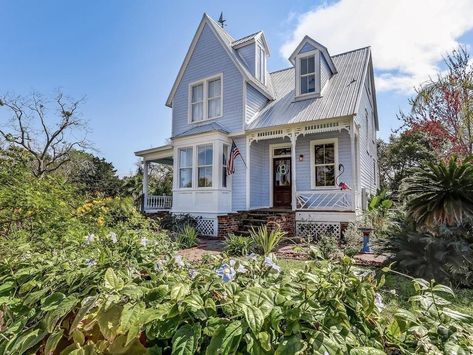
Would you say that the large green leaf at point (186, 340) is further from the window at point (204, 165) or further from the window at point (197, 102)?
the window at point (197, 102)

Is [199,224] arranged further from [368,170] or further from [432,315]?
[432,315]


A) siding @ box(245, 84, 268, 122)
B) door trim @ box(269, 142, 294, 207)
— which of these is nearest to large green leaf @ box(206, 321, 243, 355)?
siding @ box(245, 84, 268, 122)

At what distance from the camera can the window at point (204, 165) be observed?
1179 centimetres

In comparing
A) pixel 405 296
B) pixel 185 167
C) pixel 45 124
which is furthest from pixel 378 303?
pixel 45 124

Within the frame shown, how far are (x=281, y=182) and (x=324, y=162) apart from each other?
2107mm

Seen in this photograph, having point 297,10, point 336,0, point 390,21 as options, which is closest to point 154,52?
point 297,10

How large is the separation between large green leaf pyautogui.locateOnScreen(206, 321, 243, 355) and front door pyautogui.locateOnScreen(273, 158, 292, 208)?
11426 mm

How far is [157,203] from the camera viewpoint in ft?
50.1

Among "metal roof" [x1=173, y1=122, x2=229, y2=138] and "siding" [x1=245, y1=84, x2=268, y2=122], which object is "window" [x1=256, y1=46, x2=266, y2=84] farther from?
"metal roof" [x1=173, y1=122, x2=229, y2=138]

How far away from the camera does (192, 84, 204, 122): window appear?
13.5 m

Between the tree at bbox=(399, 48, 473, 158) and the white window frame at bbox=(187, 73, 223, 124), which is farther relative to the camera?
the white window frame at bbox=(187, 73, 223, 124)

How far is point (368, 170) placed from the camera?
1377 centimetres

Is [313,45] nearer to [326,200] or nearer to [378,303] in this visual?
[326,200]

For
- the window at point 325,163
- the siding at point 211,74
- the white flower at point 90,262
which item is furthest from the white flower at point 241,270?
the siding at point 211,74
